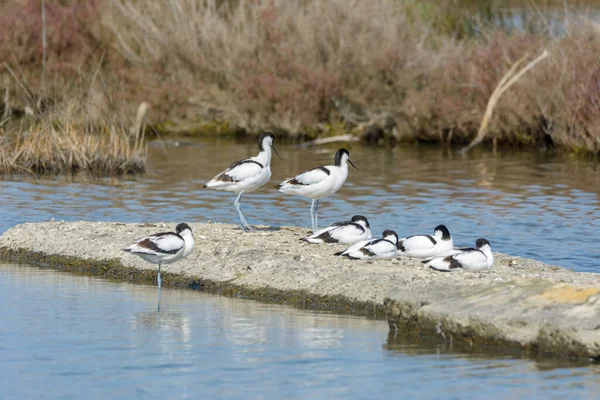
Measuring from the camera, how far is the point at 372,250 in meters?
11.4

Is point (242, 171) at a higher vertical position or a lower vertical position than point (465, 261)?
higher

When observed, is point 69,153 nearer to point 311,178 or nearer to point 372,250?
point 311,178

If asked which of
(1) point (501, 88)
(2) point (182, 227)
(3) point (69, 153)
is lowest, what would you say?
(3) point (69, 153)

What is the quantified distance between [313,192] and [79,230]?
113 inches

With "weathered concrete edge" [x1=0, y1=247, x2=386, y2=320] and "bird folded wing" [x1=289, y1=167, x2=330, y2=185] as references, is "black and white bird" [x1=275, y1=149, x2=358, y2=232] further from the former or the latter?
"weathered concrete edge" [x1=0, y1=247, x2=386, y2=320]

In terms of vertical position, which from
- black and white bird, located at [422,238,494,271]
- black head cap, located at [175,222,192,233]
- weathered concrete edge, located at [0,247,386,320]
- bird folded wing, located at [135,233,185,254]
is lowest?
weathered concrete edge, located at [0,247,386,320]

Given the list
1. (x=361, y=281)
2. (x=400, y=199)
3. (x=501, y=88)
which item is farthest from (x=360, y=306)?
(x=501, y=88)

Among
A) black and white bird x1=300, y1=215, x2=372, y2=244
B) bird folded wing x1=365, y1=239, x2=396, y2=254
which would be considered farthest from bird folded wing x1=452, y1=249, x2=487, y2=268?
black and white bird x1=300, y1=215, x2=372, y2=244

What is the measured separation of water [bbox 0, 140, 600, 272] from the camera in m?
16.3

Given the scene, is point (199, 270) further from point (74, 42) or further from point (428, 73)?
point (74, 42)

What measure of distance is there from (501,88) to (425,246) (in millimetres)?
16785

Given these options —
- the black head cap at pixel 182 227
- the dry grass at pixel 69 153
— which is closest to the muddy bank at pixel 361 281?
the black head cap at pixel 182 227

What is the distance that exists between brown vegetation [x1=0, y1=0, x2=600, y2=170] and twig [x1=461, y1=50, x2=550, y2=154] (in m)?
0.23

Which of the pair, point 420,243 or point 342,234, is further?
point 342,234
